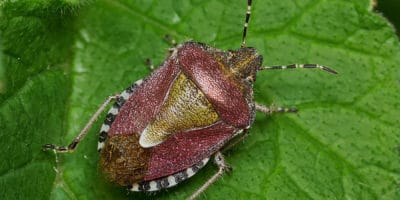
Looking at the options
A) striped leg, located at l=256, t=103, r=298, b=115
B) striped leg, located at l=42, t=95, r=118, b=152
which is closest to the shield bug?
striped leg, located at l=42, t=95, r=118, b=152

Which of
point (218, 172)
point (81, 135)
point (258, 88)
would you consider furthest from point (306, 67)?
point (81, 135)

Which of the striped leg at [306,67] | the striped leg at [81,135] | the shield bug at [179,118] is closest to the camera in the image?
the shield bug at [179,118]

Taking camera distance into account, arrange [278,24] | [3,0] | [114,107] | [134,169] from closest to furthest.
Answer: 1. [3,0]
2. [134,169]
3. [114,107]
4. [278,24]

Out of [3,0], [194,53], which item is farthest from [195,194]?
[3,0]

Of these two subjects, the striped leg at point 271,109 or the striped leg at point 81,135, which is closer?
the striped leg at point 81,135

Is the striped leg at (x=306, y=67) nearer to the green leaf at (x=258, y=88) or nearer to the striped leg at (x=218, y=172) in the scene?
the green leaf at (x=258, y=88)

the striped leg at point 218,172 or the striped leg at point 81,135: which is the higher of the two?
the striped leg at point 81,135

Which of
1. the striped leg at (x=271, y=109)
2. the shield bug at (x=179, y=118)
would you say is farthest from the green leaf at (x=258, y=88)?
the shield bug at (x=179, y=118)

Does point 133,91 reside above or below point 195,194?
above

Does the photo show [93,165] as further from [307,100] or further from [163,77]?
[307,100]
